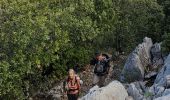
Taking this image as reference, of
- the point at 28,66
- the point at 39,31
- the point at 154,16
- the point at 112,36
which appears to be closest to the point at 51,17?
the point at 39,31

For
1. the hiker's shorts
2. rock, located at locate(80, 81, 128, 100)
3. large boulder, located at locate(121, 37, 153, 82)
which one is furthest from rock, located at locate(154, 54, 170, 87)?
large boulder, located at locate(121, 37, 153, 82)

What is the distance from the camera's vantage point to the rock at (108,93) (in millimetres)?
18469

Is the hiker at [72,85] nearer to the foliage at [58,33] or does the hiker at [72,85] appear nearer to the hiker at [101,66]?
the hiker at [101,66]

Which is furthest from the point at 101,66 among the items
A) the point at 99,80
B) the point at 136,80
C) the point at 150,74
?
the point at 150,74

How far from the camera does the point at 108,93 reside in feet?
61.8

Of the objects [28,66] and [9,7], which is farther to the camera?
[9,7]

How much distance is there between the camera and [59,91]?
2689 cm

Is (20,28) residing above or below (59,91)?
above

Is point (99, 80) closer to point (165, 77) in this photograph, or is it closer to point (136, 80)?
point (136, 80)

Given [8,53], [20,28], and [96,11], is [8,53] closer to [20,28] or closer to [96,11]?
[20,28]

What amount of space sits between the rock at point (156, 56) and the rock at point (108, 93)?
6.30 m

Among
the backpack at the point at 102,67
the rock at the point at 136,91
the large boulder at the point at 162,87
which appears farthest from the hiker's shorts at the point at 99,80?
the large boulder at the point at 162,87

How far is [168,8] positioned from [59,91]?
31.3 feet

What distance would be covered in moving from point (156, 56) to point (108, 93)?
27.3 feet
